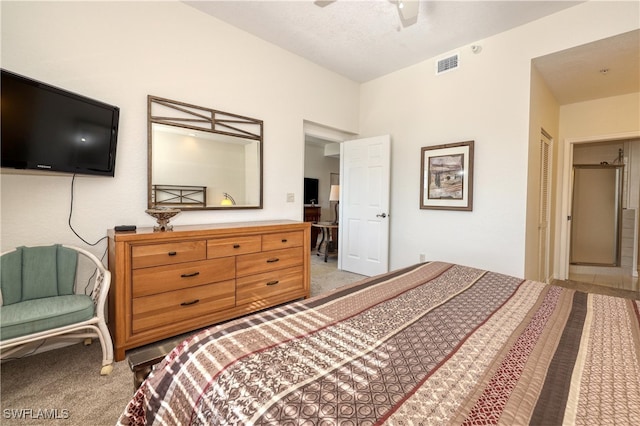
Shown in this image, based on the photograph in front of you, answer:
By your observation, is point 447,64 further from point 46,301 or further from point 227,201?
point 46,301

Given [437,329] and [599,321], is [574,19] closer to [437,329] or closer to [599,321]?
[599,321]

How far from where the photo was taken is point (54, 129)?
1808 millimetres

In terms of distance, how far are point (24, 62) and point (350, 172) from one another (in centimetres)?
360

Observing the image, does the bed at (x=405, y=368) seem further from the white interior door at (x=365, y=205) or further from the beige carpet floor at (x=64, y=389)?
the white interior door at (x=365, y=205)

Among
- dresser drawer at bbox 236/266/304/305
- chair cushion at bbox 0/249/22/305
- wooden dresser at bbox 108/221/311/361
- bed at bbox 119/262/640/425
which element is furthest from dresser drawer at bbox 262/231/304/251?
chair cushion at bbox 0/249/22/305

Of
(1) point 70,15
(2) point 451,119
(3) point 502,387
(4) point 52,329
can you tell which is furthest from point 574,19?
(4) point 52,329

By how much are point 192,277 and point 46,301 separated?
2.83 ft

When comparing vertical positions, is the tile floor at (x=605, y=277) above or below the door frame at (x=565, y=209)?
below

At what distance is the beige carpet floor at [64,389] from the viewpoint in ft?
4.86

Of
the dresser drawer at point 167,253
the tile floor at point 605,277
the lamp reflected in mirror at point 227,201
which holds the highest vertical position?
the lamp reflected in mirror at point 227,201

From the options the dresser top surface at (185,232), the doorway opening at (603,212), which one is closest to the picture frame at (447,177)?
the dresser top surface at (185,232)

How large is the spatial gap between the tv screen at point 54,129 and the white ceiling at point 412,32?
1.57 metres

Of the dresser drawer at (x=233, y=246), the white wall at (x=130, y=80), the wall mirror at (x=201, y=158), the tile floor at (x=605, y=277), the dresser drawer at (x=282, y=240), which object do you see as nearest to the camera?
the white wall at (x=130, y=80)

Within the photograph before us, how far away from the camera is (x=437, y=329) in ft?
3.55
